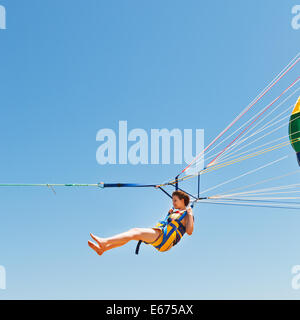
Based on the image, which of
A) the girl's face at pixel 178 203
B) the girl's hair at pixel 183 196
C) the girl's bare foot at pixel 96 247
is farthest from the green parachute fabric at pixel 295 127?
the girl's bare foot at pixel 96 247

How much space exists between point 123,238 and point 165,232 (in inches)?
45.6

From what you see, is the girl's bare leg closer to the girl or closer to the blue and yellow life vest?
the girl

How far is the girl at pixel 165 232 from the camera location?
17.7 feet

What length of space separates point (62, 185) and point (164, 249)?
207cm

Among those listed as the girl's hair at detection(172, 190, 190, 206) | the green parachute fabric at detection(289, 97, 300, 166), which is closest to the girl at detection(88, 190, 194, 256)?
the girl's hair at detection(172, 190, 190, 206)

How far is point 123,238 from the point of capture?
557cm

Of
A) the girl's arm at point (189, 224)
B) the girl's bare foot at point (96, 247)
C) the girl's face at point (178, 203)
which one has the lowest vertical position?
the girl's bare foot at point (96, 247)

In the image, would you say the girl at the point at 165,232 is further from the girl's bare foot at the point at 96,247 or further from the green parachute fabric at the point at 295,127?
the green parachute fabric at the point at 295,127

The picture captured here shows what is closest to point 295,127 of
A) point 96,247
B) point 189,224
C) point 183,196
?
point 183,196

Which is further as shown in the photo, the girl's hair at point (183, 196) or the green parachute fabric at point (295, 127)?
the green parachute fabric at point (295, 127)

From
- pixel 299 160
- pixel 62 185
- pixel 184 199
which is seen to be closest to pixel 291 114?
pixel 299 160

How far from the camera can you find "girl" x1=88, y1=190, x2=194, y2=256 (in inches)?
213

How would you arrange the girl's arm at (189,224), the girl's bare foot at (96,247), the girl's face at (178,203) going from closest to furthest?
1. the girl's bare foot at (96,247)
2. the girl's arm at (189,224)
3. the girl's face at (178,203)

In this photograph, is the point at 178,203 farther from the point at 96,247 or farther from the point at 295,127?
the point at 295,127
